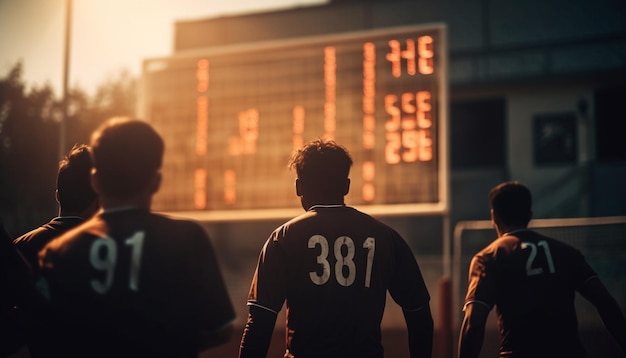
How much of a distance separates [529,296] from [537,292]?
0.16ft

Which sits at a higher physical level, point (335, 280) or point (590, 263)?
point (335, 280)

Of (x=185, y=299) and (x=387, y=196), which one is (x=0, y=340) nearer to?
(x=185, y=299)

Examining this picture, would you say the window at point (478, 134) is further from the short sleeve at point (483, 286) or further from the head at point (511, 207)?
the short sleeve at point (483, 286)

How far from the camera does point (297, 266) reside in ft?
12.9

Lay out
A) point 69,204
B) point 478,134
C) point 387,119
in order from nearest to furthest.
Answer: point 69,204, point 387,119, point 478,134

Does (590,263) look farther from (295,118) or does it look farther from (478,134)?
(478,134)

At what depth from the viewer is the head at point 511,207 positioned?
486 centimetres

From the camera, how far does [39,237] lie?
387 centimetres

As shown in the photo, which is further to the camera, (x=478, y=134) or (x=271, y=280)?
(x=478, y=134)

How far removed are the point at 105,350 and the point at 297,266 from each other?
120 cm

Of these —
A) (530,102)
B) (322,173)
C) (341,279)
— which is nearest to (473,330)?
(341,279)

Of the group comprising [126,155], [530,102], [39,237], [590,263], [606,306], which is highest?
[530,102]

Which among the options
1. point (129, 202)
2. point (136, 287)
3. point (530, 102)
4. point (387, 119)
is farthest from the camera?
point (530, 102)

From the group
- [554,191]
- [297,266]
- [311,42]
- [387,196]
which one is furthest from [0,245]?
[554,191]
